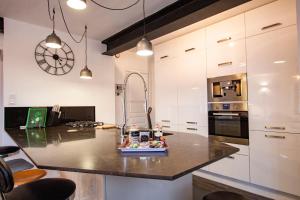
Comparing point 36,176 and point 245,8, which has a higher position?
point 245,8

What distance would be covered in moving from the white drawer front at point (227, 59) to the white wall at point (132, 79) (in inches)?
75.3

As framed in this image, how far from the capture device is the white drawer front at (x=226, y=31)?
2.51 meters

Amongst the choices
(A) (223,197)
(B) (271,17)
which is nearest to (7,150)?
(A) (223,197)

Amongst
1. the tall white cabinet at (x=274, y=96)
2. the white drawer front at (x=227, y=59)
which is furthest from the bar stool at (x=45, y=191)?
the white drawer front at (x=227, y=59)

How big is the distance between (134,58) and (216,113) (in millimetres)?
2338

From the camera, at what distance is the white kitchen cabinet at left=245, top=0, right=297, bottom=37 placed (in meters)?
2.08

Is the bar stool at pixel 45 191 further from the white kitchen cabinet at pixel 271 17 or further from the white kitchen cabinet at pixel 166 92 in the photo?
the white kitchen cabinet at pixel 271 17

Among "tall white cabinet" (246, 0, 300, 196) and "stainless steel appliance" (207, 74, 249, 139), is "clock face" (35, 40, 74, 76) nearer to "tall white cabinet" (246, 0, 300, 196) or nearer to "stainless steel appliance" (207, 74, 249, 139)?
"stainless steel appliance" (207, 74, 249, 139)

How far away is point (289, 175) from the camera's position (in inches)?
81.3

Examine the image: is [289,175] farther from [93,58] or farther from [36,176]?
[93,58]

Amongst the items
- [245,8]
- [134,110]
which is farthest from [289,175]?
[134,110]

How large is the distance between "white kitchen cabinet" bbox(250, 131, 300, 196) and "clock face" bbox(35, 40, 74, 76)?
2884 mm

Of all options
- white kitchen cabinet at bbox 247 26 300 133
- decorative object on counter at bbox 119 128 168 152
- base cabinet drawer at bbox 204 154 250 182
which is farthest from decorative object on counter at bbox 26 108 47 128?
white kitchen cabinet at bbox 247 26 300 133

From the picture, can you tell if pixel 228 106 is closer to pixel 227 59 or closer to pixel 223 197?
pixel 227 59
